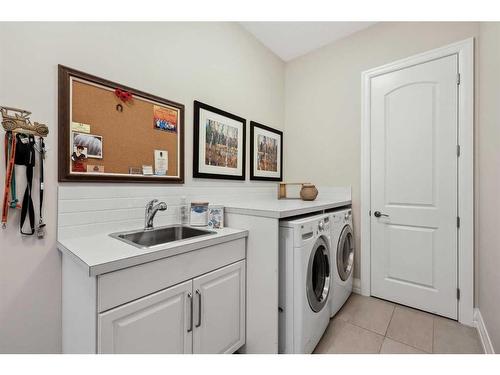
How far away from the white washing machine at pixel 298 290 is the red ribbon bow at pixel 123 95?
1.29 metres

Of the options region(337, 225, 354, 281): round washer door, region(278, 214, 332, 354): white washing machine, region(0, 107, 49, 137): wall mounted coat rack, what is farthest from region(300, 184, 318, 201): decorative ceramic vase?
region(0, 107, 49, 137): wall mounted coat rack

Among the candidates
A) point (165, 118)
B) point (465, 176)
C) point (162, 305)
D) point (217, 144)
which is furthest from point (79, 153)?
point (465, 176)

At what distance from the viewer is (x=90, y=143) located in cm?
136

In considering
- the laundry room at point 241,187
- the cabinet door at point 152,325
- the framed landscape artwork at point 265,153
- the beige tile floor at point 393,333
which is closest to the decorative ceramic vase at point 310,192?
the laundry room at point 241,187

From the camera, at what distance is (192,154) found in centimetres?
193

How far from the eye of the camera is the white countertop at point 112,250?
3.03 ft

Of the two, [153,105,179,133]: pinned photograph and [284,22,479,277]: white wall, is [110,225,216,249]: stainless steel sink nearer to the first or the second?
[153,105,179,133]: pinned photograph

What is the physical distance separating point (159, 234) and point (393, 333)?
1921 mm

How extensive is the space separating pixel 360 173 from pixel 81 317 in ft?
8.18

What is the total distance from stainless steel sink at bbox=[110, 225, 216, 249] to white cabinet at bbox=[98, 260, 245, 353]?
34 centimetres

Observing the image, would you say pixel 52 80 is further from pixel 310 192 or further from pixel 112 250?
pixel 310 192

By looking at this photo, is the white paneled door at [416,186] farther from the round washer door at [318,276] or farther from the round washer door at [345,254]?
the round washer door at [318,276]
